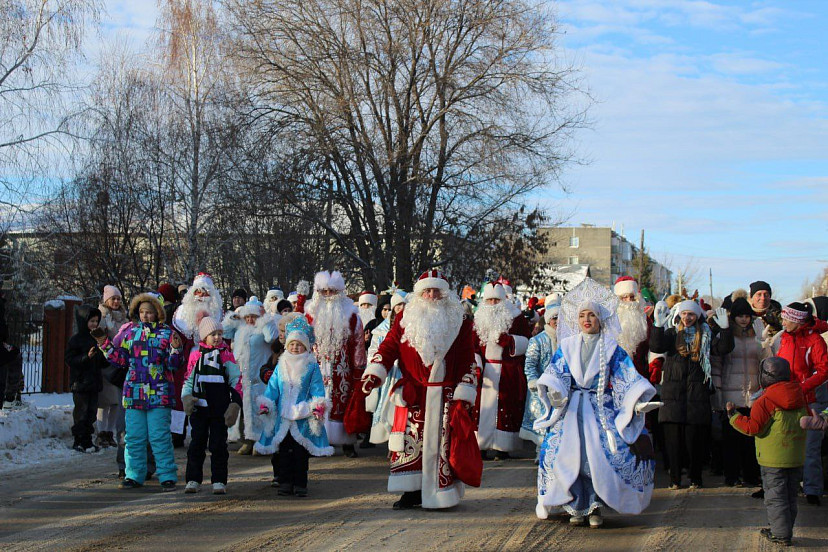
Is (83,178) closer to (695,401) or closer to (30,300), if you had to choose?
(30,300)

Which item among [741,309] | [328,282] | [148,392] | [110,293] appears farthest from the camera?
[328,282]

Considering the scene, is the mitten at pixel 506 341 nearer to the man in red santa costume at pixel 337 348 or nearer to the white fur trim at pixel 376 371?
the man in red santa costume at pixel 337 348

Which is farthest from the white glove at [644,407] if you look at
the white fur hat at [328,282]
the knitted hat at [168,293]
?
the knitted hat at [168,293]

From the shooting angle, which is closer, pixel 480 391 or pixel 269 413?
pixel 269 413

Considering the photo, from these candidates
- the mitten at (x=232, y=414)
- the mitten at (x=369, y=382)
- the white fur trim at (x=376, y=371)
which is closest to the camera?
the mitten at (x=369, y=382)

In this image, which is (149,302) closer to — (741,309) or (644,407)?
(644,407)

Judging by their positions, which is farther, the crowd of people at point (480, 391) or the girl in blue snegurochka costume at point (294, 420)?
the girl in blue snegurochka costume at point (294, 420)

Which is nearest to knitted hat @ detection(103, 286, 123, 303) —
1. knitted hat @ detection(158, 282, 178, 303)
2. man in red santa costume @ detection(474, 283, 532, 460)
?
knitted hat @ detection(158, 282, 178, 303)

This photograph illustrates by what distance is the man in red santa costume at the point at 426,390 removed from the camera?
7965 millimetres

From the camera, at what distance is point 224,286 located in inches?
1080

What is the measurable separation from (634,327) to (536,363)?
4.07ft

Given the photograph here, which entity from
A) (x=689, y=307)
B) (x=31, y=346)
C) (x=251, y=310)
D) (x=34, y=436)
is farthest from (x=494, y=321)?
(x=31, y=346)

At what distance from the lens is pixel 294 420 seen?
8742 millimetres

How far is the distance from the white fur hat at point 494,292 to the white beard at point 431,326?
356 cm
